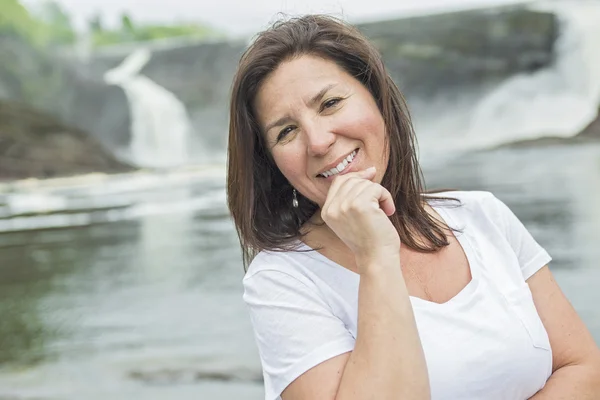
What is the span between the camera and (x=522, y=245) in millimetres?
1450

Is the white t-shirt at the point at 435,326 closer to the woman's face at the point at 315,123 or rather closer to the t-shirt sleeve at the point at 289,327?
the t-shirt sleeve at the point at 289,327

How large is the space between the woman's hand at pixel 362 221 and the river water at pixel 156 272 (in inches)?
88.1

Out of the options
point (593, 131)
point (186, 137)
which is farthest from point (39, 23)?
point (593, 131)

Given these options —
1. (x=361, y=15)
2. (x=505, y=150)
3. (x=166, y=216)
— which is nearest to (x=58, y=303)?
(x=166, y=216)

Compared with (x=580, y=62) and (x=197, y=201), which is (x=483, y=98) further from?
(x=197, y=201)

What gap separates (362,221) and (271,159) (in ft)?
0.95

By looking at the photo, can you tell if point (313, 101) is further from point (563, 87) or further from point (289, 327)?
point (563, 87)

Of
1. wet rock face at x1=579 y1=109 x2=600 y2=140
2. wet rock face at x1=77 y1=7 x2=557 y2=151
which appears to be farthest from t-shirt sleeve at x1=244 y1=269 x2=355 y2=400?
wet rock face at x1=579 y1=109 x2=600 y2=140

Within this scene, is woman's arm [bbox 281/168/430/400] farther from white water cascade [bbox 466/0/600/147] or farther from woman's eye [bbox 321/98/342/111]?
white water cascade [bbox 466/0/600/147]

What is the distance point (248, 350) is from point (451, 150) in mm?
1362

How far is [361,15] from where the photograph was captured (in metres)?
3.78

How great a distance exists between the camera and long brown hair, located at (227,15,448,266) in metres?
1.30

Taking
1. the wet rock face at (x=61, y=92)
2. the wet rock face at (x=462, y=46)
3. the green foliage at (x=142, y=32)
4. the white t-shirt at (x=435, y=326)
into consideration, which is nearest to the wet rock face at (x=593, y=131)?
the wet rock face at (x=462, y=46)

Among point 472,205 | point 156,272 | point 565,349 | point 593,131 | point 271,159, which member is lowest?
point 156,272
